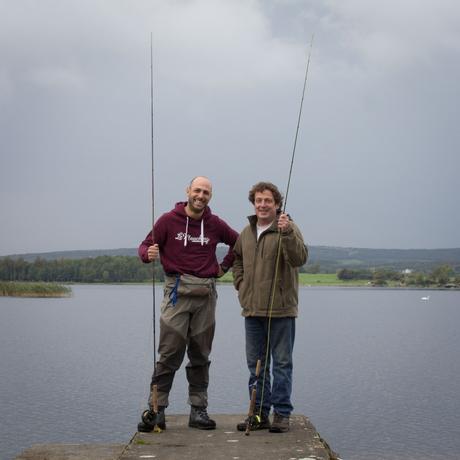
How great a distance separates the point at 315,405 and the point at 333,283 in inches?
3947

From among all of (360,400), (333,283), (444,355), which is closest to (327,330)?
(444,355)

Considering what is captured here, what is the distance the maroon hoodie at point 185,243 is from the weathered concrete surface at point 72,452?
1.52 metres

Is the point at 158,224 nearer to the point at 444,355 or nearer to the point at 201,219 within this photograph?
the point at 201,219

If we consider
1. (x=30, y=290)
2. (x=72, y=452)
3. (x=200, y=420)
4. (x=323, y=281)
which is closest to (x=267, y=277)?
(x=200, y=420)

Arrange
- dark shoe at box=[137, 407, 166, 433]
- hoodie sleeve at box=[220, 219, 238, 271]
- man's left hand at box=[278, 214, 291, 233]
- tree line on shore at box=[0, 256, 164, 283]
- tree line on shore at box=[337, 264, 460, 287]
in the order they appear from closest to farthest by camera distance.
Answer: man's left hand at box=[278, 214, 291, 233] < dark shoe at box=[137, 407, 166, 433] < hoodie sleeve at box=[220, 219, 238, 271] < tree line on shore at box=[0, 256, 164, 283] < tree line on shore at box=[337, 264, 460, 287]

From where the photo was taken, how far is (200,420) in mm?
6000

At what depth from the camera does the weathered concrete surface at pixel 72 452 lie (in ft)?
19.8

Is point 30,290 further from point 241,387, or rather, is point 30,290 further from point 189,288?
point 189,288

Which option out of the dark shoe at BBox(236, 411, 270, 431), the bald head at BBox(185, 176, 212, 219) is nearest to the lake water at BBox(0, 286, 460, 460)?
the dark shoe at BBox(236, 411, 270, 431)

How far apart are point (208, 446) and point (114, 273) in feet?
299

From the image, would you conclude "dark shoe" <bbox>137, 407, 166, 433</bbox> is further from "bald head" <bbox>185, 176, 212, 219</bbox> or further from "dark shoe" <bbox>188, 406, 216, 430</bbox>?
"bald head" <bbox>185, 176, 212, 219</bbox>

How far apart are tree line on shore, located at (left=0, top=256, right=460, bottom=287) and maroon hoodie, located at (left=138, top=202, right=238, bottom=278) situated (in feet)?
187

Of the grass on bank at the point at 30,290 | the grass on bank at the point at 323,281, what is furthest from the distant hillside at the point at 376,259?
the grass on bank at the point at 30,290

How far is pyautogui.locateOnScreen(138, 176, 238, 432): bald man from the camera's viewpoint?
19.5 feet
